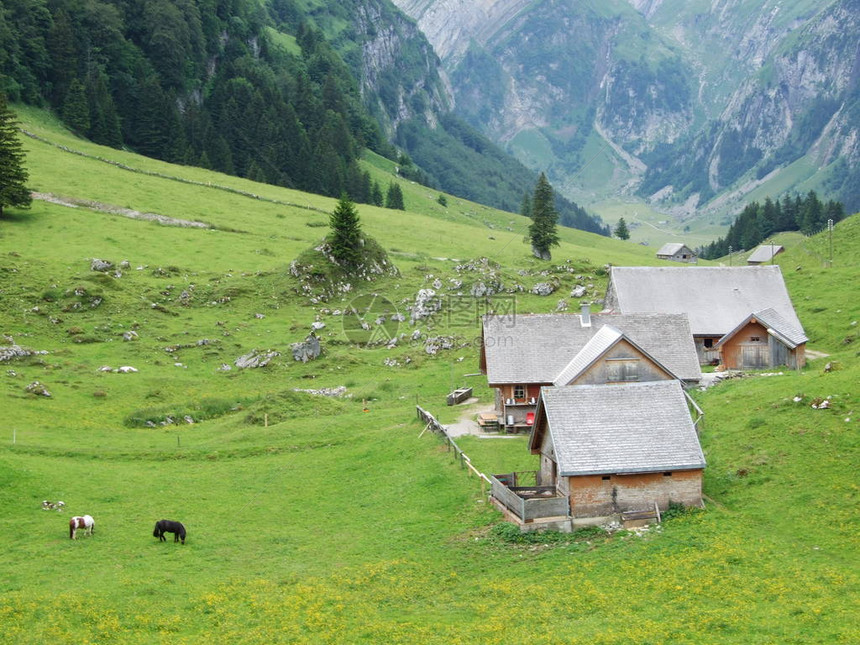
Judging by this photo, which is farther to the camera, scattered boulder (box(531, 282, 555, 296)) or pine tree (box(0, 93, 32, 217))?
pine tree (box(0, 93, 32, 217))

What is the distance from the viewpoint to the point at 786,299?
63.0 m

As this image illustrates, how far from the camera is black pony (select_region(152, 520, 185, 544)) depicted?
32.5 m

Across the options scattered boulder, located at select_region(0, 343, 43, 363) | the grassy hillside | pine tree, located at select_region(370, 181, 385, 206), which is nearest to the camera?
the grassy hillside

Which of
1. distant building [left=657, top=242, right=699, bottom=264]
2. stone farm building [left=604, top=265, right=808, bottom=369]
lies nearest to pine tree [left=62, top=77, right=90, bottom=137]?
stone farm building [left=604, top=265, right=808, bottom=369]

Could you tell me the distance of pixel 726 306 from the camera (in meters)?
63.4

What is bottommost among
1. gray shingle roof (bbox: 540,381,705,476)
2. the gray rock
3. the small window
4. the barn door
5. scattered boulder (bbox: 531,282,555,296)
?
gray shingle roof (bbox: 540,381,705,476)

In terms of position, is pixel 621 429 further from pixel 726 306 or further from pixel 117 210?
pixel 117 210

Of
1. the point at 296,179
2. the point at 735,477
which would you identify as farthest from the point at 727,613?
the point at 296,179

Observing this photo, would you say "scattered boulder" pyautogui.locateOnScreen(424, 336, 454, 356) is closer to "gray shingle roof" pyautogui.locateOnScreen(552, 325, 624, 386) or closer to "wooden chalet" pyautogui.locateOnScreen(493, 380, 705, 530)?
"gray shingle roof" pyautogui.locateOnScreen(552, 325, 624, 386)

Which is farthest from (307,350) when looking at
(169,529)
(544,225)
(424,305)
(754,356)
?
(544,225)

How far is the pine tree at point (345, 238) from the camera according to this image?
84188 mm

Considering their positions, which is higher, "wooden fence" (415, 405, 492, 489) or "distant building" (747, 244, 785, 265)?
"distant building" (747, 244, 785, 265)

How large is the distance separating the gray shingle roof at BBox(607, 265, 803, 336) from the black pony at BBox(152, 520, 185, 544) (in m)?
41.4

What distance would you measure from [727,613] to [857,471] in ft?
40.6
